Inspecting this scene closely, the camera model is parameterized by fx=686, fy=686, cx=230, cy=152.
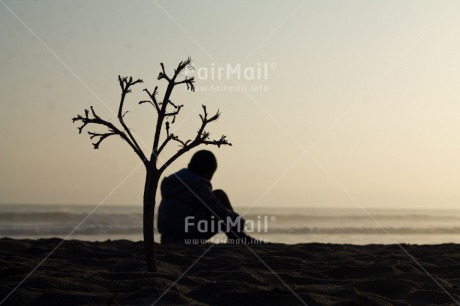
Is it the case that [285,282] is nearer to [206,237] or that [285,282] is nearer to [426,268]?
[426,268]

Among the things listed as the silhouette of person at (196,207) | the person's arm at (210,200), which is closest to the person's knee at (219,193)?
the silhouette of person at (196,207)

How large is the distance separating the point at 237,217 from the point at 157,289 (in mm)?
4067

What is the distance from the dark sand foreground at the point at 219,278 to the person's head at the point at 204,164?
0.97 metres

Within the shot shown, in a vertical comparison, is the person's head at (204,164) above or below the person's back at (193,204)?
above

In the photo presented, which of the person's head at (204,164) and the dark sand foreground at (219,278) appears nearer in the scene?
the dark sand foreground at (219,278)

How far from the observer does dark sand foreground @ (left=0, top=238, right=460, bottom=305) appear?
13.4 feet

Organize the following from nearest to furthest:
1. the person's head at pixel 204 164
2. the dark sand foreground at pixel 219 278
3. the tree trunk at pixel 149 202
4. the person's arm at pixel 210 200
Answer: the dark sand foreground at pixel 219 278
the tree trunk at pixel 149 202
the person's arm at pixel 210 200
the person's head at pixel 204 164

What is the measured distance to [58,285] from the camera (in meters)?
4.41

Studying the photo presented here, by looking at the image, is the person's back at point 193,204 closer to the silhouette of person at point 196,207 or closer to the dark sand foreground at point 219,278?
the silhouette of person at point 196,207

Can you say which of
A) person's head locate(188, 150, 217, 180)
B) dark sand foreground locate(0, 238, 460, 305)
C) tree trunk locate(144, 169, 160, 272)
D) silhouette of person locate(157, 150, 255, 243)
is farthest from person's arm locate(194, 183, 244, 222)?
tree trunk locate(144, 169, 160, 272)

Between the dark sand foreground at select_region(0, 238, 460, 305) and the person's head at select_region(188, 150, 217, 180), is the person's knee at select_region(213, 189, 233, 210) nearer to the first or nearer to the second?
the person's head at select_region(188, 150, 217, 180)

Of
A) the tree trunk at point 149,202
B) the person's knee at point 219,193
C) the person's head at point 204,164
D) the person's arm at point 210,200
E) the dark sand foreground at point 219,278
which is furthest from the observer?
the person's knee at point 219,193

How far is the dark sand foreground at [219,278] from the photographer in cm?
407

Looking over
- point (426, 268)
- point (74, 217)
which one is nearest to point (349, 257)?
point (426, 268)
